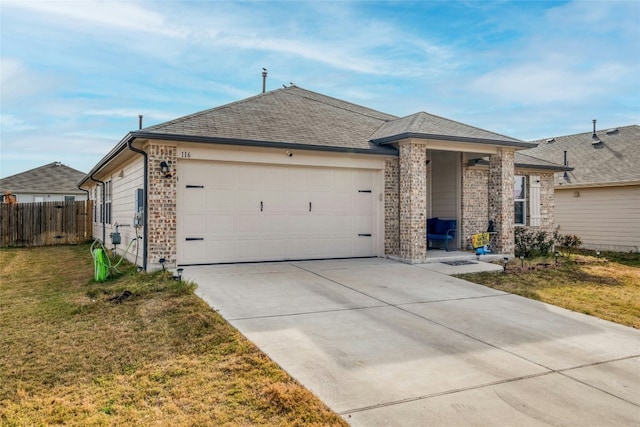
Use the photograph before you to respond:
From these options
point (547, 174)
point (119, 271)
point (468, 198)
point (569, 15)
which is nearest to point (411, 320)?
point (119, 271)

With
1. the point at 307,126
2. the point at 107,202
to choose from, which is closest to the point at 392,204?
the point at 307,126

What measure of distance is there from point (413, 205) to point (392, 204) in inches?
28.6

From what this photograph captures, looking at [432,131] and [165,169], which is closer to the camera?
[165,169]

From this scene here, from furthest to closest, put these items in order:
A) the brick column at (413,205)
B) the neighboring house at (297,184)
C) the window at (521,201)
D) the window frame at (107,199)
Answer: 1. the window frame at (107,199)
2. the window at (521,201)
3. the brick column at (413,205)
4. the neighboring house at (297,184)

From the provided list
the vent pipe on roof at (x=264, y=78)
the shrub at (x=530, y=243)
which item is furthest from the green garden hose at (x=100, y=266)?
the shrub at (x=530, y=243)

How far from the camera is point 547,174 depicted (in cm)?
1430

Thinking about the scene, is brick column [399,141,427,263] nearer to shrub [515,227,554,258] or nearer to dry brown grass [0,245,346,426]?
shrub [515,227,554,258]

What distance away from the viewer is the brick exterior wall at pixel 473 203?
12461 millimetres

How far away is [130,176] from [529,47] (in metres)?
11.0

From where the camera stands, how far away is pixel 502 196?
1159 centimetres

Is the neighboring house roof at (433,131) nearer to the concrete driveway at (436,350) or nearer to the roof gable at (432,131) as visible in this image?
the roof gable at (432,131)

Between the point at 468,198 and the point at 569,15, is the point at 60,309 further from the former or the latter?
the point at 569,15

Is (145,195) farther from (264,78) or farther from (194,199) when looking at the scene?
(264,78)

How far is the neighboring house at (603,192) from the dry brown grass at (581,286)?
4411 mm
